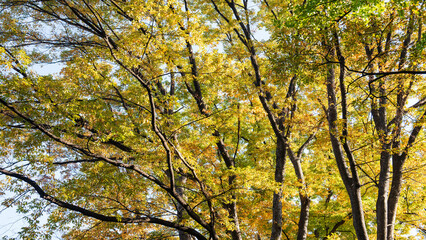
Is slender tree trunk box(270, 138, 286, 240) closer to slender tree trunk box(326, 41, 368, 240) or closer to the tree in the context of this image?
the tree

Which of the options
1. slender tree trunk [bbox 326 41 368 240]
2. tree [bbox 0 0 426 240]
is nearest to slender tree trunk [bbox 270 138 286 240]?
tree [bbox 0 0 426 240]

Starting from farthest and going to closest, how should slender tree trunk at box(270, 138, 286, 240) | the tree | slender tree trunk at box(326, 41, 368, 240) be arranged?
1. slender tree trunk at box(270, 138, 286, 240)
2. slender tree trunk at box(326, 41, 368, 240)
3. the tree

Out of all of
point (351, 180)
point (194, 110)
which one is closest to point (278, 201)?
point (351, 180)

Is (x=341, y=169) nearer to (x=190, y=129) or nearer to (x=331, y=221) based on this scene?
(x=190, y=129)

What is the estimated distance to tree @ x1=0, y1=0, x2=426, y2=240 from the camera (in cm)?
530

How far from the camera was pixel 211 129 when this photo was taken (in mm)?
7578

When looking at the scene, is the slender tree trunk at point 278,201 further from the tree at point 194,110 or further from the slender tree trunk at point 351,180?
the slender tree trunk at point 351,180

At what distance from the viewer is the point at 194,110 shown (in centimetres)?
1097

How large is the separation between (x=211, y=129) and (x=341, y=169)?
3.68m

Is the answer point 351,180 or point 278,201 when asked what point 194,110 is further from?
point 351,180

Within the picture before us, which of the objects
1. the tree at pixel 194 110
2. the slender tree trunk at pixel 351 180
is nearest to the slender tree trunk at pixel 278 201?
the tree at pixel 194 110

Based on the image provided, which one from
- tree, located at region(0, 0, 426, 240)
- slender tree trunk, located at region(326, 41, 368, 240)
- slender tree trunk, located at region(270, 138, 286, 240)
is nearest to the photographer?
tree, located at region(0, 0, 426, 240)

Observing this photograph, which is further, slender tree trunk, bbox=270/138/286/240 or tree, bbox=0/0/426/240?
slender tree trunk, bbox=270/138/286/240

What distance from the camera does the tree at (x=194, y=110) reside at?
5.30 m
